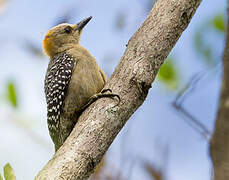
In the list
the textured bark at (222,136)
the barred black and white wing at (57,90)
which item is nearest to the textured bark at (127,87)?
the textured bark at (222,136)

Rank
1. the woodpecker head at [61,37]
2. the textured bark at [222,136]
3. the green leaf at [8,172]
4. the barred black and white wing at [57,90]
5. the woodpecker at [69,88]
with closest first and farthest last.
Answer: the green leaf at [8,172] < the textured bark at [222,136] < the woodpecker at [69,88] < the barred black and white wing at [57,90] < the woodpecker head at [61,37]

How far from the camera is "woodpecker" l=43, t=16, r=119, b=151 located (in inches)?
170

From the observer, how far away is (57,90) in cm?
454

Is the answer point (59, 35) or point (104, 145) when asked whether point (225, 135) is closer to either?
point (104, 145)

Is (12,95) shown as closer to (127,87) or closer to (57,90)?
(57,90)

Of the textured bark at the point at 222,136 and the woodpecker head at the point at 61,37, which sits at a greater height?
the woodpecker head at the point at 61,37

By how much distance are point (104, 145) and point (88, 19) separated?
3154mm

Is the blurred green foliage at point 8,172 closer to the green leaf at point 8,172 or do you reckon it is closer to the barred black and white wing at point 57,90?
the green leaf at point 8,172

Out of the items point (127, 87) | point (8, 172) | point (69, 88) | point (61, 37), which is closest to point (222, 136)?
point (127, 87)

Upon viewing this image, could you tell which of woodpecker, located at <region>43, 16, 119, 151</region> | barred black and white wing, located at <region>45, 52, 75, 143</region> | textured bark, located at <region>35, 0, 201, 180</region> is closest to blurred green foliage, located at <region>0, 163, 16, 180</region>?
textured bark, located at <region>35, 0, 201, 180</region>

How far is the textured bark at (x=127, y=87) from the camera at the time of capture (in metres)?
2.87

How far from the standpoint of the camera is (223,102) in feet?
13.5

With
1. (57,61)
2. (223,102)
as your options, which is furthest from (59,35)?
(223,102)

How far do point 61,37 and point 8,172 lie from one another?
352cm
